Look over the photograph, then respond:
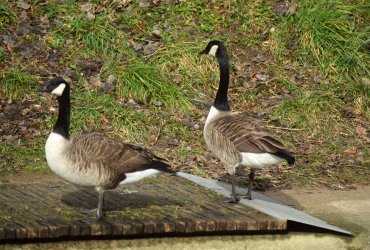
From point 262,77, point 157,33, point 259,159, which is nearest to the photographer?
point 259,159

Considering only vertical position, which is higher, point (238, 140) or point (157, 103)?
point (157, 103)

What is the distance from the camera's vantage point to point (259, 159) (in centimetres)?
857

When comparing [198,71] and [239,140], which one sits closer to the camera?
[239,140]

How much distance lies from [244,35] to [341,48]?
172 cm

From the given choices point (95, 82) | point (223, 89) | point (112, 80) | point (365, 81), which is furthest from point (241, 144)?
point (365, 81)

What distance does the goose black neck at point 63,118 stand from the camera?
7809 mm

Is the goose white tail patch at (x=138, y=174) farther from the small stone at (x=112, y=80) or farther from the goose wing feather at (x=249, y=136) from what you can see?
the small stone at (x=112, y=80)

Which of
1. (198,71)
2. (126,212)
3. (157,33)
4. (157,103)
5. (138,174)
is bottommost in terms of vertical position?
(126,212)

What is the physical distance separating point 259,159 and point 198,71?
15.7ft

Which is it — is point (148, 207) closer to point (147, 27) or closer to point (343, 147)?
point (343, 147)

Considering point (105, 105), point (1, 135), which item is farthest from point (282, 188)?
point (1, 135)

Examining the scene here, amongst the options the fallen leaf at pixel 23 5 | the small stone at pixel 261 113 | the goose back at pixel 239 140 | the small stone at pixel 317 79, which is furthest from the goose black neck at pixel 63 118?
the small stone at pixel 317 79

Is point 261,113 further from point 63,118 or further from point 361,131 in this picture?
point 63,118

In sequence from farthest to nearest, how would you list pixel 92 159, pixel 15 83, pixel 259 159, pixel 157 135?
pixel 15 83 → pixel 157 135 → pixel 259 159 → pixel 92 159
